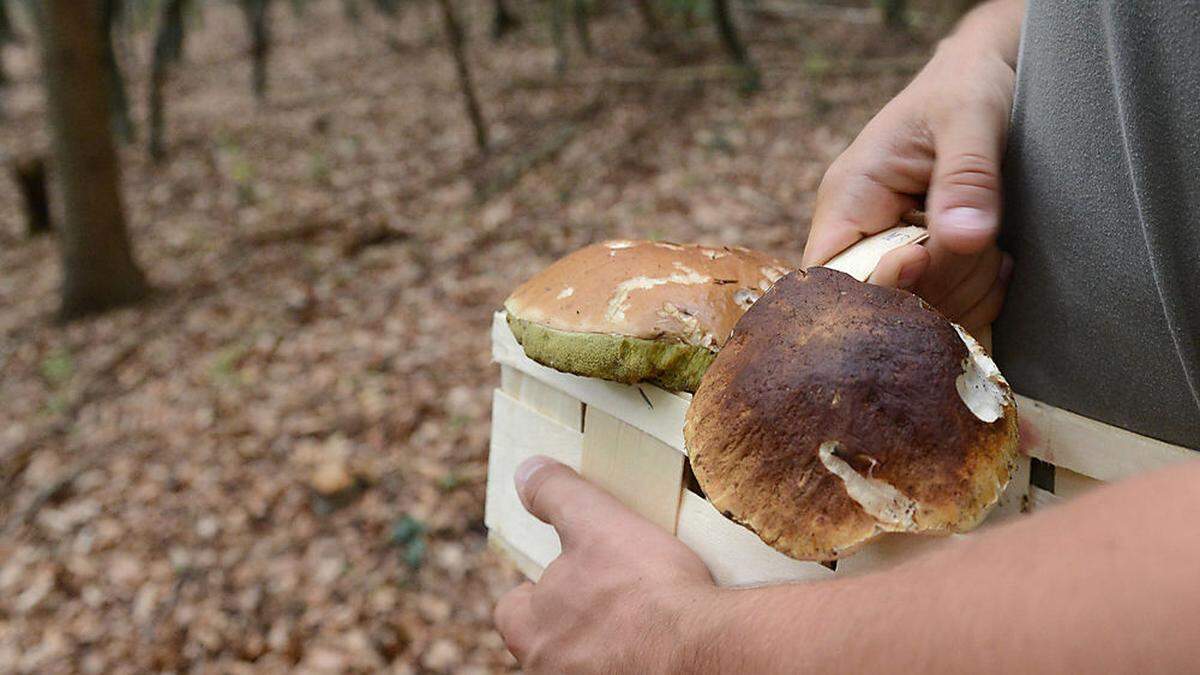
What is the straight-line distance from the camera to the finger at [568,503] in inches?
38.8

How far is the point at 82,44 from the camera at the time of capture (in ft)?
16.0

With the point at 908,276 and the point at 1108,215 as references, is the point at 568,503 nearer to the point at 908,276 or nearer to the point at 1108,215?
the point at 908,276

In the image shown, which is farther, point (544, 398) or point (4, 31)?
point (4, 31)

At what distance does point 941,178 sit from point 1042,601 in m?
0.63

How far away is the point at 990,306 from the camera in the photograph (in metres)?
1.10

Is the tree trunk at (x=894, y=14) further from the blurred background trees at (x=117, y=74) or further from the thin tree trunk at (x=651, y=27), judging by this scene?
the thin tree trunk at (x=651, y=27)

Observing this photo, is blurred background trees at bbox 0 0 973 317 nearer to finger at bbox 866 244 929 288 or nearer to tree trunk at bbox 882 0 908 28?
tree trunk at bbox 882 0 908 28

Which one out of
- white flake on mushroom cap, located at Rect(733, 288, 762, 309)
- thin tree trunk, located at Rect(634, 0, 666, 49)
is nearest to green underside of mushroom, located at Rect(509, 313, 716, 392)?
white flake on mushroom cap, located at Rect(733, 288, 762, 309)

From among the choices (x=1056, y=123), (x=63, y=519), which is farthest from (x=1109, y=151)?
(x=63, y=519)

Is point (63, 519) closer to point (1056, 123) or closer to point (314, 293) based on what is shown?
point (314, 293)

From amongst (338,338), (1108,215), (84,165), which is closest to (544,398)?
(1108,215)

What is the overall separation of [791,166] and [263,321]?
10.8 feet

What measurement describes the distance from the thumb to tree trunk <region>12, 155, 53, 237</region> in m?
7.93

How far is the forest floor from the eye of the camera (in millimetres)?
2746
